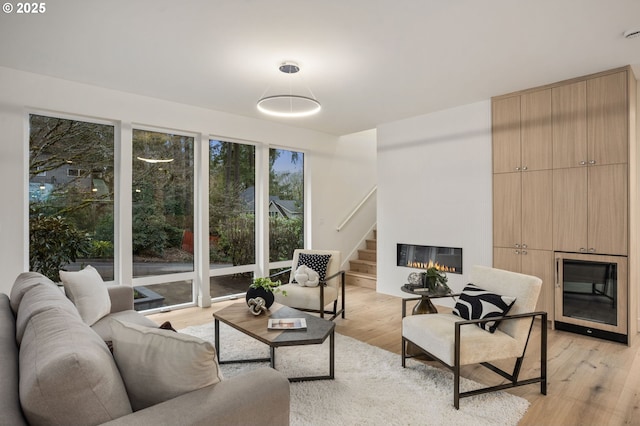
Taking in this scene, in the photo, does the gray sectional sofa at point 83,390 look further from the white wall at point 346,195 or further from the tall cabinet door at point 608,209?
the white wall at point 346,195

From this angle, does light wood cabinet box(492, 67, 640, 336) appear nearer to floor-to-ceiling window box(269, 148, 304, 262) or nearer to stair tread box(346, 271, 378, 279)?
stair tread box(346, 271, 378, 279)

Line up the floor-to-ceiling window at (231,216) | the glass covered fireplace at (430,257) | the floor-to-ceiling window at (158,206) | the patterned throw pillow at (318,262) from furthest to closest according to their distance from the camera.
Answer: the floor-to-ceiling window at (231,216), the glass covered fireplace at (430,257), the patterned throw pillow at (318,262), the floor-to-ceiling window at (158,206)

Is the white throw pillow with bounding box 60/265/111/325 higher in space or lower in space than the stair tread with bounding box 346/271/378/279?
higher

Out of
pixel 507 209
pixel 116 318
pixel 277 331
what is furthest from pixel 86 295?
pixel 507 209

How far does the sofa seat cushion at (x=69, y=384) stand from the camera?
0.98m

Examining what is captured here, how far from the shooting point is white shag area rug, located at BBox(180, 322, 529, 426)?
2211 mm

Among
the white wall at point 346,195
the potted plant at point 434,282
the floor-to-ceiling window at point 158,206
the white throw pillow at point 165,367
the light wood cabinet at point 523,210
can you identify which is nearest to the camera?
the white throw pillow at point 165,367

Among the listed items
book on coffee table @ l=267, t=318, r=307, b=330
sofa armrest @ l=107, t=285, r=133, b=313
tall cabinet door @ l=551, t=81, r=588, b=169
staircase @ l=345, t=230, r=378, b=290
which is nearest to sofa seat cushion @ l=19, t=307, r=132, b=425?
book on coffee table @ l=267, t=318, r=307, b=330

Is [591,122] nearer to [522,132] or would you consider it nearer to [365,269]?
[522,132]

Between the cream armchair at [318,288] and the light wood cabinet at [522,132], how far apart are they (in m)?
2.38

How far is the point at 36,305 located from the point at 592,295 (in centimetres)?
464

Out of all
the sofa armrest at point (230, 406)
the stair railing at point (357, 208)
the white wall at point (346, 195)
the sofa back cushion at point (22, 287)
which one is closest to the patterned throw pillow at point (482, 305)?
the sofa armrest at point (230, 406)

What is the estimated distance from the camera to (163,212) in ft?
15.3

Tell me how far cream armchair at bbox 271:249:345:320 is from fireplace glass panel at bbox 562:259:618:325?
244 centimetres
